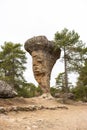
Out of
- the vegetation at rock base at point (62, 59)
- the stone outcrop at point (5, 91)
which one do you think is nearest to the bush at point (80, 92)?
the vegetation at rock base at point (62, 59)

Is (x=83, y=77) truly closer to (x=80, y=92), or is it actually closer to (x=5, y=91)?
(x=80, y=92)

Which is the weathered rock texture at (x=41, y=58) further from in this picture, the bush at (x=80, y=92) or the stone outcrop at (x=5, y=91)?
the stone outcrop at (x=5, y=91)

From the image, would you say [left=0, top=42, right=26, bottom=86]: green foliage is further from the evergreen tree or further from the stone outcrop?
the stone outcrop

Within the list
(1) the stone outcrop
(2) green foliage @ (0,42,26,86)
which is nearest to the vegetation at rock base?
(2) green foliage @ (0,42,26,86)

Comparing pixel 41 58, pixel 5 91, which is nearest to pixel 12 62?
pixel 41 58

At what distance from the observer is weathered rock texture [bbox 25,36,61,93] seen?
1508 inches

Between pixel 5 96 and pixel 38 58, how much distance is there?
572 inches

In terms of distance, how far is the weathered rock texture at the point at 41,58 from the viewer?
38312 mm

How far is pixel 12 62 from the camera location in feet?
151

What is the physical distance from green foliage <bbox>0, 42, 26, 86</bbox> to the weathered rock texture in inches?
284

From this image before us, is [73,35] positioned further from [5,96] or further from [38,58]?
[5,96]

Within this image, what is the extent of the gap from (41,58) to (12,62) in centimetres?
891

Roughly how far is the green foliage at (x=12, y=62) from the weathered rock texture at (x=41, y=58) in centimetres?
721

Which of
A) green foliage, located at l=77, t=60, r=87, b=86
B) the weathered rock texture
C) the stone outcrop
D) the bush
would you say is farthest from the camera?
the bush
